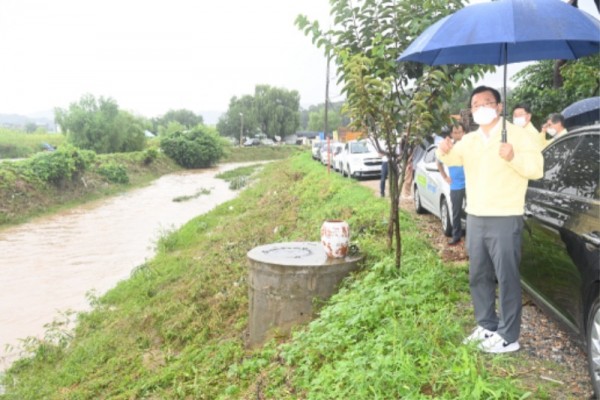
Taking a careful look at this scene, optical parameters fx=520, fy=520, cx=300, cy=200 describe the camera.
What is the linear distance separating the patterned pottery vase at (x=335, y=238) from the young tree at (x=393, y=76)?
62cm

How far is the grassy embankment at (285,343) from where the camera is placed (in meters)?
3.32

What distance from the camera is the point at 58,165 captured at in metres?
A: 25.0

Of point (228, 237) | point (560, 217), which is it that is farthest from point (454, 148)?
point (228, 237)

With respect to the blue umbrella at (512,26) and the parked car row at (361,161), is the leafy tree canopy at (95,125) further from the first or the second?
the blue umbrella at (512,26)

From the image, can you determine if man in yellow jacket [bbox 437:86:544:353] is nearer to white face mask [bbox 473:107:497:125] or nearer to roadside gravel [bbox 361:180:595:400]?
white face mask [bbox 473:107:497:125]

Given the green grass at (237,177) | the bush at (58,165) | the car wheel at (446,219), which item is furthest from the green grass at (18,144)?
the car wheel at (446,219)

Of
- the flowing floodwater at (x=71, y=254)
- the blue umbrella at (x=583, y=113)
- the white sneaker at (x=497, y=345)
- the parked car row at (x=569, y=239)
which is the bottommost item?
the flowing floodwater at (x=71, y=254)

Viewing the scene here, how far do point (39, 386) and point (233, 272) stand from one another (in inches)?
135

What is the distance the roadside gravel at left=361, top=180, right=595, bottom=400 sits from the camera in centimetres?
315

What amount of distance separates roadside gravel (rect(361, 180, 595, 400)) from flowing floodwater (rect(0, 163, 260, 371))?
6726 millimetres

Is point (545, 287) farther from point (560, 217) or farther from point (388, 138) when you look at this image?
point (388, 138)

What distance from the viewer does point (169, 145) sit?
46594 millimetres

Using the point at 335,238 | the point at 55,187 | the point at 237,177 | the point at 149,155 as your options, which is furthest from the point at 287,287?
the point at 149,155

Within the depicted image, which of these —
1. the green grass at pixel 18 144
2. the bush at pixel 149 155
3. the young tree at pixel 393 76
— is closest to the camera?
the young tree at pixel 393 76
